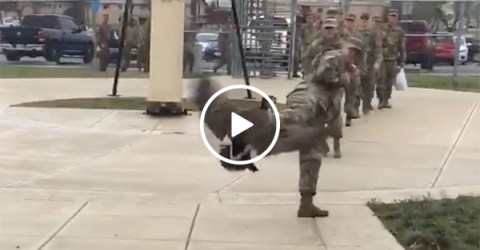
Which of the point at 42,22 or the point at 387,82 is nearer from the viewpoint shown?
the point at 387,82

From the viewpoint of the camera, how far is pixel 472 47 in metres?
36.5

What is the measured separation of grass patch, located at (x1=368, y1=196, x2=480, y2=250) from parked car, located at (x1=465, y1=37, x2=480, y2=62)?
2820cm

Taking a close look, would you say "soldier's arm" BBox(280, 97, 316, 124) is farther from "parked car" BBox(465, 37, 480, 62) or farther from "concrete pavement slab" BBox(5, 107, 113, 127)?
"parked car" BBox(465, 37, 480, 62)

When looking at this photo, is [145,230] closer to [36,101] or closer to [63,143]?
[63,143]

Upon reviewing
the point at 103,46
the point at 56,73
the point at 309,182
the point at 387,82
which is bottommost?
the point at 56,73

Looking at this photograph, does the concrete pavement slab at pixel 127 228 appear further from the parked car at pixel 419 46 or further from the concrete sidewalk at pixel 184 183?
the parked car at pixel 419 46

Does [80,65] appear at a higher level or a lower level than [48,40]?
lower

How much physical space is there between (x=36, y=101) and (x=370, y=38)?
6.30 meters

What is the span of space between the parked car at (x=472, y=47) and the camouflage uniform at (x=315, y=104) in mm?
29112

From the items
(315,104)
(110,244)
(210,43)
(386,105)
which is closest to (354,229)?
(315,104)

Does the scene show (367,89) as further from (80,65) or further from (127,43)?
(80,65)

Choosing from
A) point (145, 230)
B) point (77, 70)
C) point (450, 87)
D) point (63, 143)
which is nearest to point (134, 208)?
point (145, 230)

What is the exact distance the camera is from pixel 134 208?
8.39m

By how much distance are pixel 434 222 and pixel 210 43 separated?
65.6 ft
